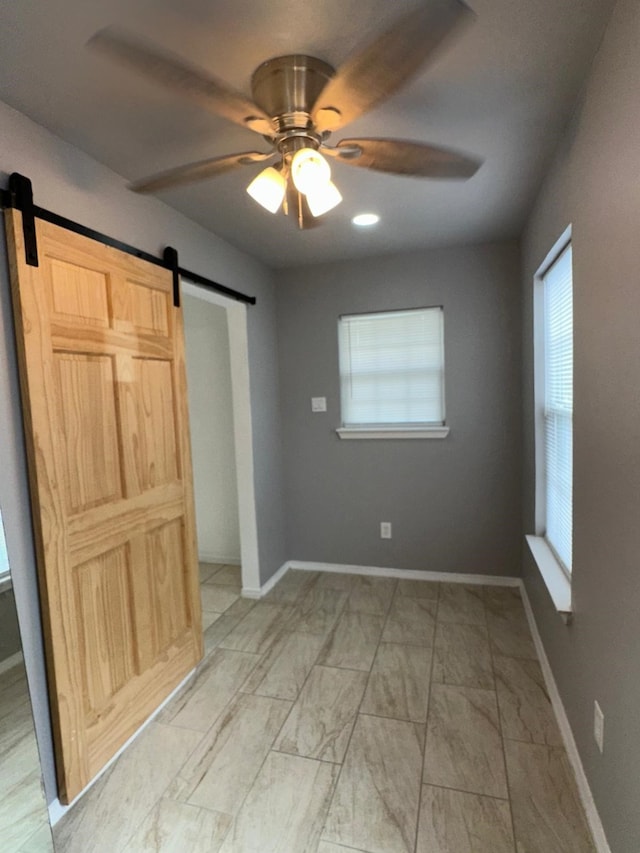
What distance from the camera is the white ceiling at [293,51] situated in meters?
1.16

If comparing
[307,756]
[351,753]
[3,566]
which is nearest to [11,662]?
[3,566]

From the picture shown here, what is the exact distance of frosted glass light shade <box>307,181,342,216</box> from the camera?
127cm

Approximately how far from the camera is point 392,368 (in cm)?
343

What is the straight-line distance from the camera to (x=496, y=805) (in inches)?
62.0

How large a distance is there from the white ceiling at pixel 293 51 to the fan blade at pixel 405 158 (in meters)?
0.19

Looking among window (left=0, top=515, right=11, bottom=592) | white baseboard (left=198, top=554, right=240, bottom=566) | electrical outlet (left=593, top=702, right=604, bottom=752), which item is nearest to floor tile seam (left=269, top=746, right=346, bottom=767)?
electrical outlet (left=593, top=702, right=604, bottom=752)

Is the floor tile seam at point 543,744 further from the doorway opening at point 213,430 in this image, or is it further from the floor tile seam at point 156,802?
the doorway opening at point 213,430

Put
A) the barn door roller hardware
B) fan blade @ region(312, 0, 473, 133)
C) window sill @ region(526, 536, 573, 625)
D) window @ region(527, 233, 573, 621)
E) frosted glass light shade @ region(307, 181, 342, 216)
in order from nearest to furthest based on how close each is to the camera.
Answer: fan blade @ region(312, 0, 473, 133) < frosted glass light shade @ region(307, 181, 342, 216) < the barn door roller hardware < window sill @ region(526, 536, 573, 625) < window @ region(527, 233, 573, 621)

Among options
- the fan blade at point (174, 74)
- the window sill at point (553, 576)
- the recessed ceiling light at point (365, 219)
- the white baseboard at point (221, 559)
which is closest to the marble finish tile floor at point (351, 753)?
the window sill at point (553, 576)

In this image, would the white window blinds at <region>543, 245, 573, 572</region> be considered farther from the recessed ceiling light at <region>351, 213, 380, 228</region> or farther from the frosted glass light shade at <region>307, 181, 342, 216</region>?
the frosted glass light shade at <region>307, 181, 342, 216</region>

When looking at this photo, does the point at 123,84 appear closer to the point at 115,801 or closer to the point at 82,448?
the point at 82,448

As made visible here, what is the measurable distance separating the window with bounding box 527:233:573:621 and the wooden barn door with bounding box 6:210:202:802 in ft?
5.85

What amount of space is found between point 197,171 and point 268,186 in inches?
10.1

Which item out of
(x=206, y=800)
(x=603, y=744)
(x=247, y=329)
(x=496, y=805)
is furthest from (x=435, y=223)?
(x=206, y=800)
